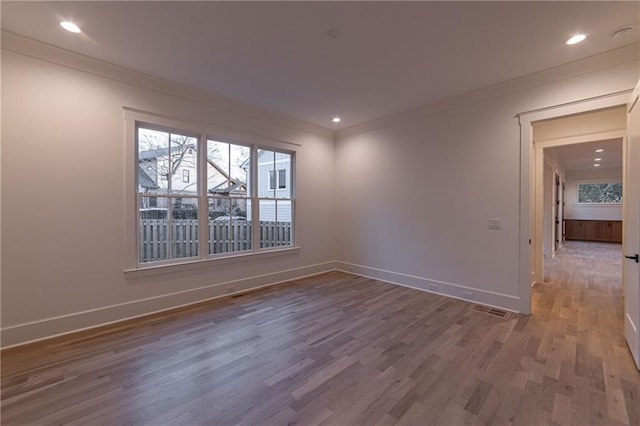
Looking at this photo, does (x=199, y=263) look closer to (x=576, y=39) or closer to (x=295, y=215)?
(x=295, y=215)

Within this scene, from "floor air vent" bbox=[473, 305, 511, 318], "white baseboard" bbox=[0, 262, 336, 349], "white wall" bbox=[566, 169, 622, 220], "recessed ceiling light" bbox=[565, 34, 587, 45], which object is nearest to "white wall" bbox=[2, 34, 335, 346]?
"white baseboard" bbox=[0, 262, 336, 349]

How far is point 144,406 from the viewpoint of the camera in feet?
5.97

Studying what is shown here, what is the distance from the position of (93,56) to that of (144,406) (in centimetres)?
344

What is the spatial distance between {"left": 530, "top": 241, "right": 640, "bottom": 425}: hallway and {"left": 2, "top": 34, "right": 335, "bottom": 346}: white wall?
4068 mm

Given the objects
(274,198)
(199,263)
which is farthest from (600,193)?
(199,263)

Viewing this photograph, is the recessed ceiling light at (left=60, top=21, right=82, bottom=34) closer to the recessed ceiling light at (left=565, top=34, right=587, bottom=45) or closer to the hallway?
the recessed ceiling light at (left=565, top=34, right=587, bottom=45)

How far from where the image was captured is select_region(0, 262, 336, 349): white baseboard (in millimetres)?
2621

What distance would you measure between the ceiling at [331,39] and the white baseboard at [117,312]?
279 centimetres

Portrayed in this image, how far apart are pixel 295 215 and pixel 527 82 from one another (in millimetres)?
3839

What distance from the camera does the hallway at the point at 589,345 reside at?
1827mm

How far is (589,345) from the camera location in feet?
8.59

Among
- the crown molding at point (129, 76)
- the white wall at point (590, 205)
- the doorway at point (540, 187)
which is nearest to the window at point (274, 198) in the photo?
the crown molding at point (129, 76)

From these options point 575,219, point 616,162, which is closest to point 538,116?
point 616,162

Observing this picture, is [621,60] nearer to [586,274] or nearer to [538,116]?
[538,116]
